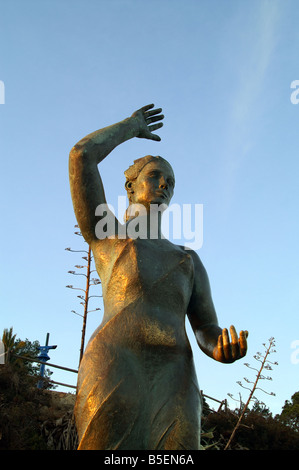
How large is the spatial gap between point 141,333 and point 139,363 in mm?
172

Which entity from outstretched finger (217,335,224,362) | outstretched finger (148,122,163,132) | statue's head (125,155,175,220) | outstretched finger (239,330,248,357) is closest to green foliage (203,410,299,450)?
outstretched finger (148,122,163,132)

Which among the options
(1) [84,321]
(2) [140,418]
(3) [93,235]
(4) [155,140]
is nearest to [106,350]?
(2) [140,418]

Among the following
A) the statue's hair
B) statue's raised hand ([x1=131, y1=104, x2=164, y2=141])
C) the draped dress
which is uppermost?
statue's raised hand ([x1=131, y1=104, x2=164, y2=141])

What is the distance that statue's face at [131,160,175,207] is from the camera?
3.55 metres

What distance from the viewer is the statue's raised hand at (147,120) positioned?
153 inches

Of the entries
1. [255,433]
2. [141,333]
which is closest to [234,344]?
[141,333]

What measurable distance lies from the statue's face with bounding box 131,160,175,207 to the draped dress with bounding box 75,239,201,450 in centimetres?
50

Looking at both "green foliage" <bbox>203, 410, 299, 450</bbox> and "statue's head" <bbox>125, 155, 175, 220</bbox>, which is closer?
"statue's head" <bbox>125, 155, 175, 220</bbox>

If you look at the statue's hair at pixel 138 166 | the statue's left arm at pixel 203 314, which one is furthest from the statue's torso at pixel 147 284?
the statue's hair at pixel 138 166

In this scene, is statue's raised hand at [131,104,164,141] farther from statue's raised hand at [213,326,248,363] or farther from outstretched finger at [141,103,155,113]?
statue's raised hand at [213,326,248,363]

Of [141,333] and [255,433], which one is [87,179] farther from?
[255,433]

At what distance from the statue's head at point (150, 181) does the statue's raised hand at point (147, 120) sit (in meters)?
0.30

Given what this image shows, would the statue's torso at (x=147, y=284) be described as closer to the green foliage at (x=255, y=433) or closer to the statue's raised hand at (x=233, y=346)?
the statue's raised hand at (x=233, y=346)

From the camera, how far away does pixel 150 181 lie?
3586mm
